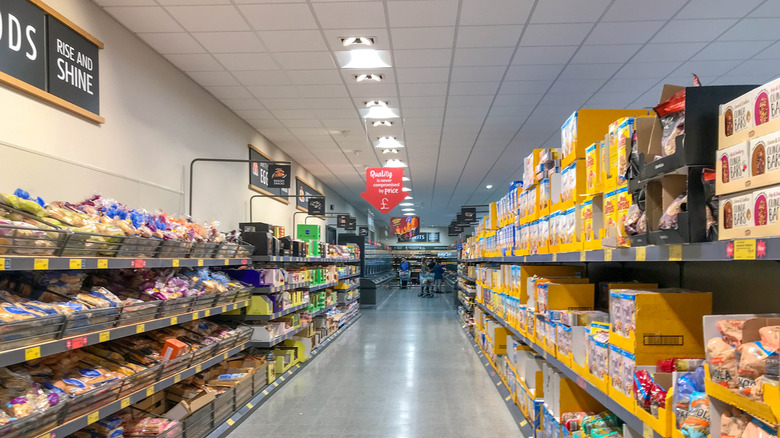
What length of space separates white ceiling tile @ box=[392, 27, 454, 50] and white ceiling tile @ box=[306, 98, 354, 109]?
6.09 feet

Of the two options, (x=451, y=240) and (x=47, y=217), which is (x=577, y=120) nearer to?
(x=47, y=217)

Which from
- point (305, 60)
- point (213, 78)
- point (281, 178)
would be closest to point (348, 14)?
point (305, 60)

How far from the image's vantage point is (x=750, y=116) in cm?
129

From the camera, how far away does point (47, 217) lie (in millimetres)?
2510

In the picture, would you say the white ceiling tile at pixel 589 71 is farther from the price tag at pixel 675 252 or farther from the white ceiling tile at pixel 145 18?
the price tag at pixel 675 252

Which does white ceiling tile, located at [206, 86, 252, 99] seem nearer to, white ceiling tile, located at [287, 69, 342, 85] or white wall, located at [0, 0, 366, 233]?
white wall, located at [0, 0, 366, 233]

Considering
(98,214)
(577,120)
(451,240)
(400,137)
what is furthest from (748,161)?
(451,240)

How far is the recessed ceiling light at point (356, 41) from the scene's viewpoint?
16.0 feet

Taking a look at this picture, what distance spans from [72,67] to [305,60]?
2.29m

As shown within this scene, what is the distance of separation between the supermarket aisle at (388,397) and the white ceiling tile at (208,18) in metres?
3.63

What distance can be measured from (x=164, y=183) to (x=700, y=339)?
5.13m

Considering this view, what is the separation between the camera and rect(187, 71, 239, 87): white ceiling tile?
5.72 metres

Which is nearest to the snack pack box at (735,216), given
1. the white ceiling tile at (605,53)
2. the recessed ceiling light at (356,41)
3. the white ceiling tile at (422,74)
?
the recessed ceiling light at (356,41)

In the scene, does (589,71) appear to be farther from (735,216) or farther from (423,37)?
(735,216)
